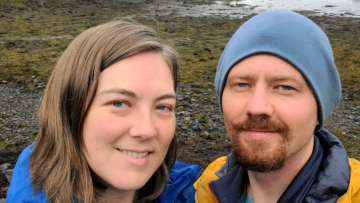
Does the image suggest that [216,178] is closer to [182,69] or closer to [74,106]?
[74,106]

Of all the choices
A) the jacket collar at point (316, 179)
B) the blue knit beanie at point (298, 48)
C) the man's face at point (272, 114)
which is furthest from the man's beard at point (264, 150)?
the blue knit beanie at point (298, 48)

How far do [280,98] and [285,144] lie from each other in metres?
0.49

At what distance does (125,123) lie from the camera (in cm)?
270

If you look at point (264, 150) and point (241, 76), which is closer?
point (264, 150)

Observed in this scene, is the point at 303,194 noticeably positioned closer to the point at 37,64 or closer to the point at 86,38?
the point at 86,38

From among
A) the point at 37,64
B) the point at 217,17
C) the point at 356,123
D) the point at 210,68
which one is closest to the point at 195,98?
the point at 210,68

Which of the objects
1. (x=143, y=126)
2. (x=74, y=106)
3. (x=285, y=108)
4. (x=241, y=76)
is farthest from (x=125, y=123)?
(x=285, y=108)

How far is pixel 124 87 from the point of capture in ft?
8.74

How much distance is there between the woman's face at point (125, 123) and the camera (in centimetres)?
268

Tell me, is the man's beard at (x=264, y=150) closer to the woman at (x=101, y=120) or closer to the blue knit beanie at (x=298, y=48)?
the blue knit beanie at (x=298, y=48)

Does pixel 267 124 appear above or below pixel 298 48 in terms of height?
below

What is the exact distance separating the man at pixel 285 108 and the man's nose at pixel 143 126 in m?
1.00

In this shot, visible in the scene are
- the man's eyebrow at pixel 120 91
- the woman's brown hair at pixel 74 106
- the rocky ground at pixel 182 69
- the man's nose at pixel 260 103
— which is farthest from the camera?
the rocky ground at pixel 182 69

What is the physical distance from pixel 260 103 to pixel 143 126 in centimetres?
121
